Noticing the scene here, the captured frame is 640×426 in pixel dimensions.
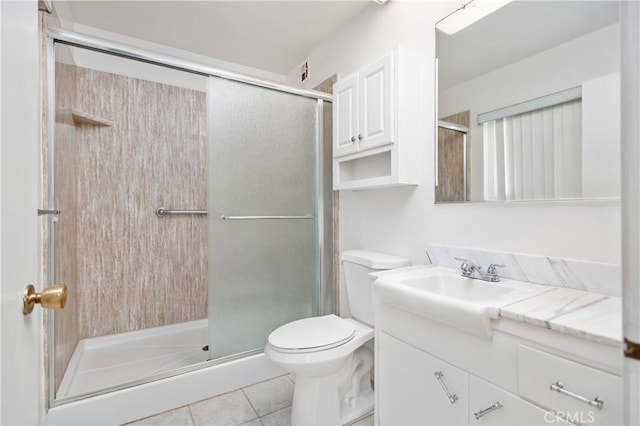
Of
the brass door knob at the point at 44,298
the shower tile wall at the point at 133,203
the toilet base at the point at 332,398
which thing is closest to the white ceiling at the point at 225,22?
the shower tile wall at the point at 133,203

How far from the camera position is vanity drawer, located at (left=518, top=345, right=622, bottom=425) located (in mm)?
677

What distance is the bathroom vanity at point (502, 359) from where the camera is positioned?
71 cm

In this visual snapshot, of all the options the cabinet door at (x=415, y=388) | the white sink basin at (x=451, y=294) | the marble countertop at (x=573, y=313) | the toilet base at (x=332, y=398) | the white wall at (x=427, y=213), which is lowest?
the toilet base at (x=332, y=398)

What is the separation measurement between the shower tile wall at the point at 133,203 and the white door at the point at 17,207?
159 centimetres

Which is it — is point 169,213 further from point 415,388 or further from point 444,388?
point 444,388

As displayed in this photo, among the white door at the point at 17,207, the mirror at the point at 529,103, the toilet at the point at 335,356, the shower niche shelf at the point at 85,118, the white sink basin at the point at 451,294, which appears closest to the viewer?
the white door at the point at 17,207

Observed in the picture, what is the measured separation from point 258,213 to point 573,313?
5.24 ft

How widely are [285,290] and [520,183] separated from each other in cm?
152

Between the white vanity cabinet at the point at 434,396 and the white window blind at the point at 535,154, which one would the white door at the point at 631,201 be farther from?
the white window blind at the point at 535,154

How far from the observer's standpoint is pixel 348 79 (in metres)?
1.85

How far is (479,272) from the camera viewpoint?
125cm

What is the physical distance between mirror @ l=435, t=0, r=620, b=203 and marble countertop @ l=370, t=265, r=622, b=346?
357 mm

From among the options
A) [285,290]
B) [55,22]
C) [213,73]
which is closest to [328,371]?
[285,290]

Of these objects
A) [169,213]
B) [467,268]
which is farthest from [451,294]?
[169,213]
